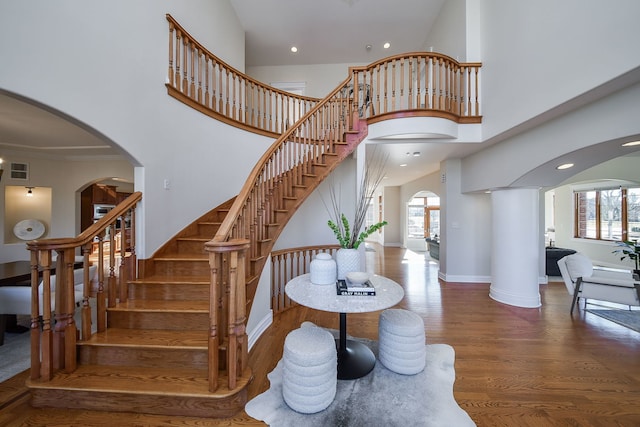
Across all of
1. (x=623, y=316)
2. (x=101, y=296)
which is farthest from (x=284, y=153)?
(x=623, y=316)

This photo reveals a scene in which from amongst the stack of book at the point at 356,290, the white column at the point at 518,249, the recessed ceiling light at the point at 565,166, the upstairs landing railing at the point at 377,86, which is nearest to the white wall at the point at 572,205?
the white column at the point at 518,249

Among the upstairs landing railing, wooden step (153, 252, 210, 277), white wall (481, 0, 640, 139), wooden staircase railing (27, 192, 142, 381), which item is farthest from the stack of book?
the upstairs landing railing

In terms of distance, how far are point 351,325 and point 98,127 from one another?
333 centimetres

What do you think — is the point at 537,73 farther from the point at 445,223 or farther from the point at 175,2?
the point at 175,2

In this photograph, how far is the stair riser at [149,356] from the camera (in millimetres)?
1866

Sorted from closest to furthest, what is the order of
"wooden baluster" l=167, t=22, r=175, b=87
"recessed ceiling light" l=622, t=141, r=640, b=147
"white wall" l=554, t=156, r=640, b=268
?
1. "recessed ceiling light" l=622, t=141, r=640, b=147
2. "wooden baluster" l=167, t=22, r=175, b=87
3. "white wall" l=554, t=156, r=640, b=268

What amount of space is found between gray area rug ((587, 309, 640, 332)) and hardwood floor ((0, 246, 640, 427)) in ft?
0.45

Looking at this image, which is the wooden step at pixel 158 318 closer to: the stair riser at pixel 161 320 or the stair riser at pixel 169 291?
the stair riser at pixel 161 320

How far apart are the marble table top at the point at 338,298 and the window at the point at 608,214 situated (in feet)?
29.5

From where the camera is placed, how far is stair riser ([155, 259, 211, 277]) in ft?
8.54

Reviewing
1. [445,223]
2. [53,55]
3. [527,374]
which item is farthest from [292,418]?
[445,223]

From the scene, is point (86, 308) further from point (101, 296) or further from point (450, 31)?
point (450, 31)

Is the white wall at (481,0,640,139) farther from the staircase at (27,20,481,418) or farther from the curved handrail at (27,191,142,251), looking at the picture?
the curved handrail at (27,191,142,251)

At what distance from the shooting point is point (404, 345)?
6.77 feet
